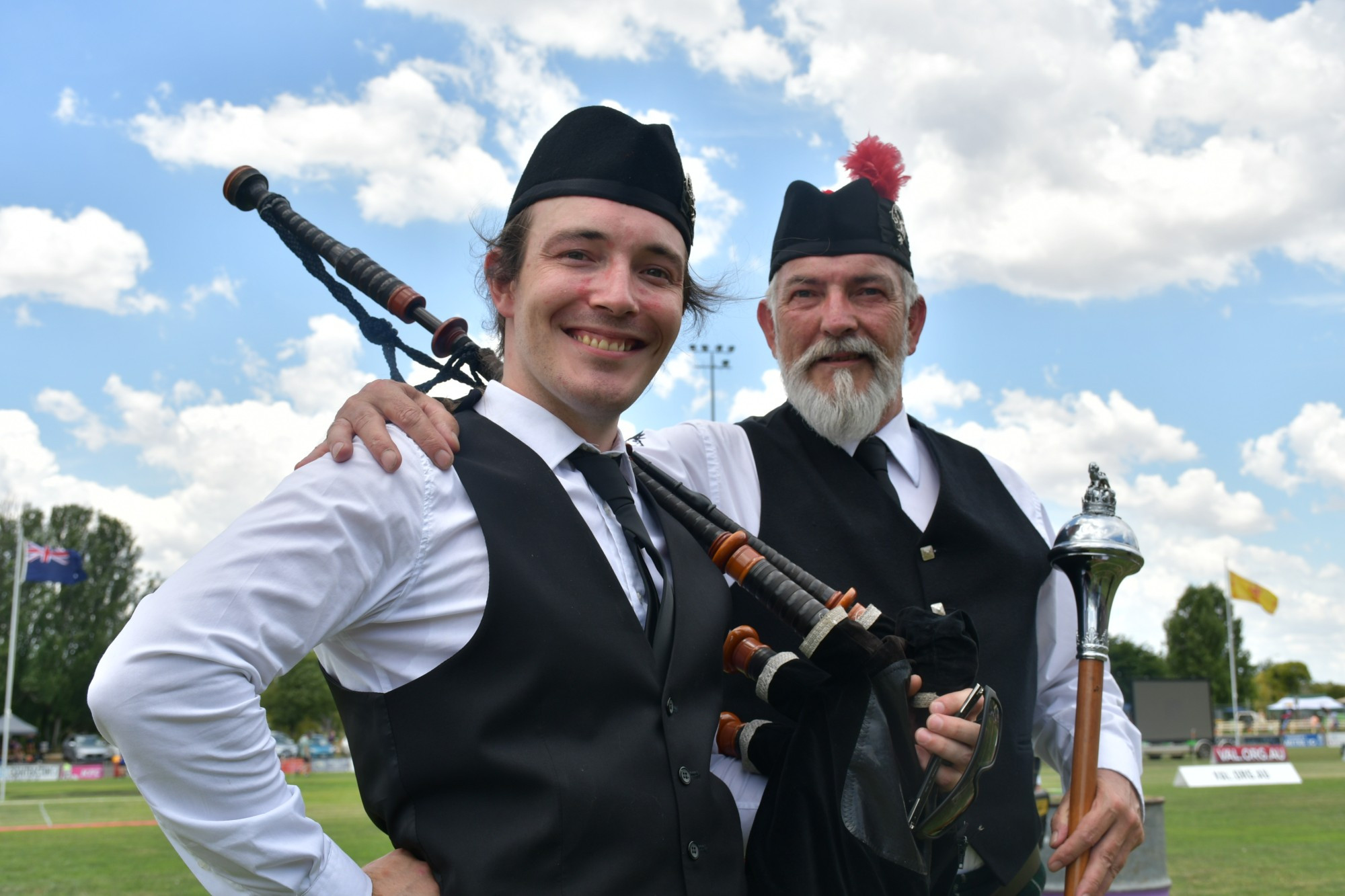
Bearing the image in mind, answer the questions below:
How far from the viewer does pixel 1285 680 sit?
74500 mm

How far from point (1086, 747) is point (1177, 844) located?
30.8 feet

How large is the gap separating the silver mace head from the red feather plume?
3.48 ft

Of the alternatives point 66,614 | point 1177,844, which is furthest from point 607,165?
point 66,614

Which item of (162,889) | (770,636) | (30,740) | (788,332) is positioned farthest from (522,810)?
(30,740)

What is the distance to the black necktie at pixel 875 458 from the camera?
2.79 m

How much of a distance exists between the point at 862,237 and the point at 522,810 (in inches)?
75.4

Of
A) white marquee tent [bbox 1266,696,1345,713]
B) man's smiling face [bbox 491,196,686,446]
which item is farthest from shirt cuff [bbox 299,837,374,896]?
white marquee tent [bbox 1266,696,1345,713]

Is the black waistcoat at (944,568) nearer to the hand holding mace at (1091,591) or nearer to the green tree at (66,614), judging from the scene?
the hand holding mace at (1091,591)

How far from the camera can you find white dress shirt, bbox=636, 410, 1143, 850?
2719 millimetres

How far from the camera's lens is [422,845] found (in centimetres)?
160

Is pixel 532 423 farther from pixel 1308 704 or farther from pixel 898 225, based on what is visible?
pixel 1308 704

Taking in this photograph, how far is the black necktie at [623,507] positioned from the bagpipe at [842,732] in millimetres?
225

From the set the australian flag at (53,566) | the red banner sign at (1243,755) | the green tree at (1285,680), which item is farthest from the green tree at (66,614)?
the green tree at (1285,680)

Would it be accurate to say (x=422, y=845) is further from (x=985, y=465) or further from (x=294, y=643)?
(x=985, y=465)
